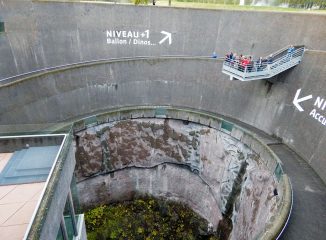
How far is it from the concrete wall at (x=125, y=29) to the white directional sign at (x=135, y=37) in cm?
12

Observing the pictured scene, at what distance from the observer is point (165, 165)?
65.4ft

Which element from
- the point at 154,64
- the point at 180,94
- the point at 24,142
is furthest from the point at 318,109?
the point at 24,142

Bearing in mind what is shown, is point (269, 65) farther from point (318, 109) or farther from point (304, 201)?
point (304, 201)

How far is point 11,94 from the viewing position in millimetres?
15914

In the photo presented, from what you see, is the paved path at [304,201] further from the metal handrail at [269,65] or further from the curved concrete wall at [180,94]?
the metal handrail at [269,65]

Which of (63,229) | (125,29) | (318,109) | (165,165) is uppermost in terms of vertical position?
(125,29)

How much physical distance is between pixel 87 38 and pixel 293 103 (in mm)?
15783

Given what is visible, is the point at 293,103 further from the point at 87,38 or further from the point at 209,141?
the point at 87,38

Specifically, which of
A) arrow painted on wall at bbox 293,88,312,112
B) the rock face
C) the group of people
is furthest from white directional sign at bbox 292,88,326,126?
the rock face

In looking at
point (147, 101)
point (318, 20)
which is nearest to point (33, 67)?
point (147, 101)

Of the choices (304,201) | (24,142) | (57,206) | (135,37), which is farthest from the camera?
(135,37)

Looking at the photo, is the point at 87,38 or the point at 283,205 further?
the point at 87,38

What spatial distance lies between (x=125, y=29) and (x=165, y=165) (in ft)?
37.7

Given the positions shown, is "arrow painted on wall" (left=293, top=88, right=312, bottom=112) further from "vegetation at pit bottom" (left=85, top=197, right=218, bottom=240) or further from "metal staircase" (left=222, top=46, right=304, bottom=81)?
"vegetation at pit bottom" (left=85, top=197, right=218, bottom=240)
